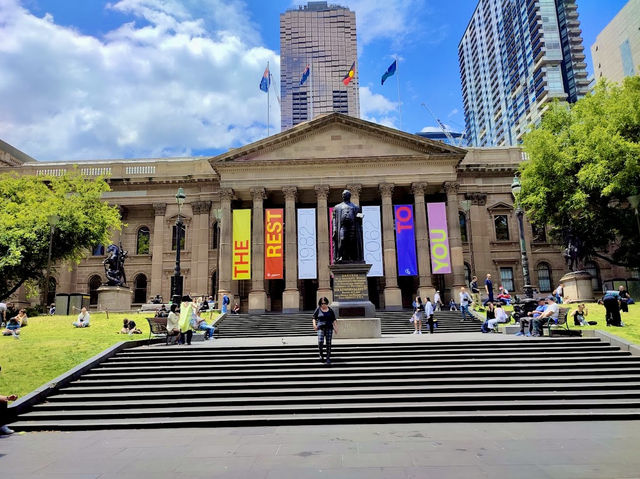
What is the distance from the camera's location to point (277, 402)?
9672 mm

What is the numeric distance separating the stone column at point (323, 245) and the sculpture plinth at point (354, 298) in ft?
51.2

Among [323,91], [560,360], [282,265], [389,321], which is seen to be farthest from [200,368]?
[323,91]

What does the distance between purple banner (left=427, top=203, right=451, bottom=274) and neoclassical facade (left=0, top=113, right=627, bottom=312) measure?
1.45 feet

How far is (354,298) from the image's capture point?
17000mm

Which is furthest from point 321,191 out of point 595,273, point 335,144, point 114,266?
point 595,273

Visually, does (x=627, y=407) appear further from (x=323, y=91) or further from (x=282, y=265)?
(x=323, y=91)

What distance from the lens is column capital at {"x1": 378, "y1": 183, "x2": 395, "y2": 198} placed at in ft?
114

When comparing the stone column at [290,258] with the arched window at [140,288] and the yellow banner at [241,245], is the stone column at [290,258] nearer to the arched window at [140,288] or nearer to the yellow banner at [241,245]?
the yellow banner at [241,245]

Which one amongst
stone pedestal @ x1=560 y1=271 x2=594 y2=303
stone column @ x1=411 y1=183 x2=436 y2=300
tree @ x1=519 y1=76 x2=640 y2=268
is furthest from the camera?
stone column @ x1=411 y1=183 x2=436 y2=300

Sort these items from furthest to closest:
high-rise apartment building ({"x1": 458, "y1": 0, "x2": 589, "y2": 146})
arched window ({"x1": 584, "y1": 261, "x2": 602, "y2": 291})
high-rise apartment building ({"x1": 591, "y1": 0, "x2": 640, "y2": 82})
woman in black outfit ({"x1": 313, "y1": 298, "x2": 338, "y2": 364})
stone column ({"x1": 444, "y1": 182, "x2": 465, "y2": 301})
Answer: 1. high-rise apartment building ({"x1": 458, "y1": 0, "x2": 589, "y2": 146})
2. high-rise apartment building ({"x1": 591, "y1": 0, "x2": 640, "y2": 82})
3. arched window ({"x1": 584, "y1": 261, "x2": 602, "y2": 291})
4. stone column ({"x1": 444, "y1": 182, "x2": 465, "y2": 301})
5. woman in black outfit ({"x1": 313, "y1": 298, "x2": 338, "y2": 364})

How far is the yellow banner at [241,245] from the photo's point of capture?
3388cm

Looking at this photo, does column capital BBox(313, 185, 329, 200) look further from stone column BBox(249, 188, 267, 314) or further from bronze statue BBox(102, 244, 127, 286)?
bronze statue BBox(102, 244, 127, 286)

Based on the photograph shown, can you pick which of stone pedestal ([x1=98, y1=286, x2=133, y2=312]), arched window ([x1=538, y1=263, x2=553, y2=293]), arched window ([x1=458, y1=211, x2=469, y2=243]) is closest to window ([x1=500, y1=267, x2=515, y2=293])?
arched window ([x1=538, y1=263, x2=553, y2=293])

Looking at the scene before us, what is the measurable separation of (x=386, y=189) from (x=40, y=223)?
23.4m
